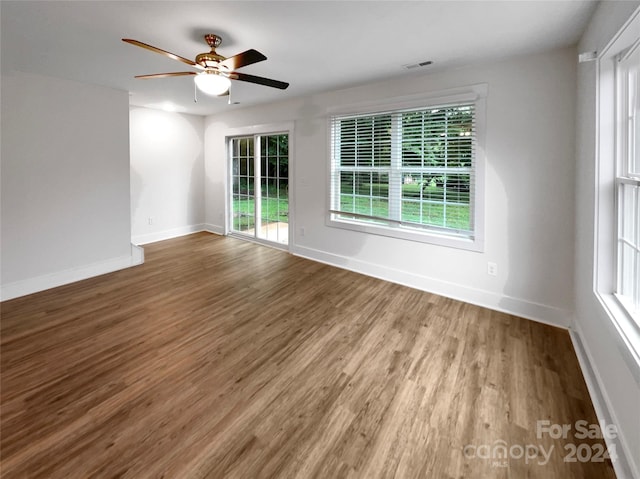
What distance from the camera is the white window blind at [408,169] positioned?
3.29 meters

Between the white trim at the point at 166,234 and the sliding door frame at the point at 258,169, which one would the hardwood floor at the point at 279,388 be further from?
the white trim at the point at 166,234

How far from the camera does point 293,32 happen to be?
2416 millimetres

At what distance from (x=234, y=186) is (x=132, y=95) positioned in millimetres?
2252

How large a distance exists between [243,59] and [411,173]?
90.3 inches

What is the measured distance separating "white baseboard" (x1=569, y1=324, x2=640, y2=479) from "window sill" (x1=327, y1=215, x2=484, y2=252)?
1.15 meters

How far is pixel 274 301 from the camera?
3.31 metres

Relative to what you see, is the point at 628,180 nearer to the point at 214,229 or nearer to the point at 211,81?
the point at 211,81

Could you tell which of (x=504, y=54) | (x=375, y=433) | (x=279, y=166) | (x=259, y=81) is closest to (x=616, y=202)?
(x=504, y=54)

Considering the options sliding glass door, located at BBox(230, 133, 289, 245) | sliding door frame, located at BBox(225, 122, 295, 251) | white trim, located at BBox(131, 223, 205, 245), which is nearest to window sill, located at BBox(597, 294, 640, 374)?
sliding door frame, located at BBox(225, 122, 295, 251)

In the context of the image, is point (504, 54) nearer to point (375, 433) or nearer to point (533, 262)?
point (533, 262)

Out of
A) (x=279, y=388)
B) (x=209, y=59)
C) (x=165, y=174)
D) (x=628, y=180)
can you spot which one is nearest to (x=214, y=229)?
(x=165, y=174)

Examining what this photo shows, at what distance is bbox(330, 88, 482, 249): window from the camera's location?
10.7ft

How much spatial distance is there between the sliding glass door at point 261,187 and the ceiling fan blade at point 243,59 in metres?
2.82

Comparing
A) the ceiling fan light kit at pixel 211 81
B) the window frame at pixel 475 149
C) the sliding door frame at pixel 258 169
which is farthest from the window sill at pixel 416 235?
the ceiling fan light kit at pixel 211 81
